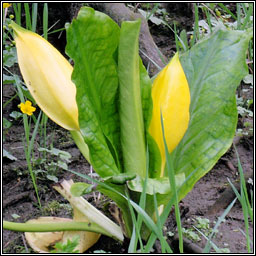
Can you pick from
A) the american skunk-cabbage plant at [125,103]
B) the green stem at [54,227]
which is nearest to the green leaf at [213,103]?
the american skunk-cabbage plant at [125,103]

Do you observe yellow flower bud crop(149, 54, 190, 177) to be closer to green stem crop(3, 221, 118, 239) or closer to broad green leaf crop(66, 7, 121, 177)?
broad green leaf crop(66, 7, 121, 177)

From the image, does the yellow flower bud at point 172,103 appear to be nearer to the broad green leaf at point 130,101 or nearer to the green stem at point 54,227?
the broad green leaf at point 130,101

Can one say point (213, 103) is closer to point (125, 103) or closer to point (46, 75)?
point (125, 103)

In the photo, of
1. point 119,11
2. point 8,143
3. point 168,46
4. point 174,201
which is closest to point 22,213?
point 8,143

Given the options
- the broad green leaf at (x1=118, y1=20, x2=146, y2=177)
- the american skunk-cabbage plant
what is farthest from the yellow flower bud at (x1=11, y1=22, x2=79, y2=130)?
the broad green leaf at (x1=118, y1=20, x2=146, y2=177)

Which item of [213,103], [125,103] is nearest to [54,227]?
[125,103]

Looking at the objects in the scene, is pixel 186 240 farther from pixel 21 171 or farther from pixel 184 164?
pixel 21 171
